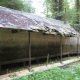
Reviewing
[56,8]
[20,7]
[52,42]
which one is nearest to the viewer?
[52,42]

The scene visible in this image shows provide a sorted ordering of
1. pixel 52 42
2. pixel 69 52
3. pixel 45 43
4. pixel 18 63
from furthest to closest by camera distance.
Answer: pixel 69 52 < pixel 52 42 < pixel 45 43 < pixel 18 63

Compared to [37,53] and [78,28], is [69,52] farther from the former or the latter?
[78,28]

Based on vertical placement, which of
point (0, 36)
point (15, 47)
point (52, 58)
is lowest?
point (52, 58)

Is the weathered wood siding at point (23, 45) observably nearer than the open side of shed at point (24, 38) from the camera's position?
No

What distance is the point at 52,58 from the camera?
13664 mm

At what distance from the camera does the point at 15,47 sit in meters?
9.60

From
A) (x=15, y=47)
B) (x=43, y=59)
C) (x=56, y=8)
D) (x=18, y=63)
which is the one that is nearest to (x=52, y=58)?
(x=43, y=59)

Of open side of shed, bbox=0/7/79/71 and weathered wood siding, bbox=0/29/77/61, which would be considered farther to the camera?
weathered wood siding, bbox=0/29/77/61

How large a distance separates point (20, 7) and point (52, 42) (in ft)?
34.9

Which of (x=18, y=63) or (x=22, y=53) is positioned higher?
(x=22, y=53)

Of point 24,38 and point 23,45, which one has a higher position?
point 24,38

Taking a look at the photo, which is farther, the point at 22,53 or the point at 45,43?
the point at 45,43

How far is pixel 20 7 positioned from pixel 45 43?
11.2m

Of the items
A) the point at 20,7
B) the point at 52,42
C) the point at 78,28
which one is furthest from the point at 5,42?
the point at 78,28
